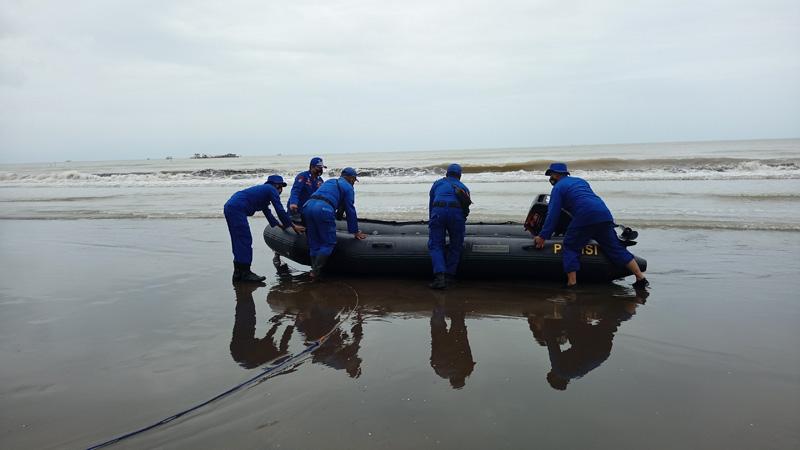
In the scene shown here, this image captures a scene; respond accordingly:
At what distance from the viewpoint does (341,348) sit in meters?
3.93

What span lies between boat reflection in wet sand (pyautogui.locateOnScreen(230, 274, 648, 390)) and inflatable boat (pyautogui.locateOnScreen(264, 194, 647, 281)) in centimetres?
18

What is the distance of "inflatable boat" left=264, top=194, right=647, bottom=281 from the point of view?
579 cm

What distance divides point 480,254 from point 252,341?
2.92m

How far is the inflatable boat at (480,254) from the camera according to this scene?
579 centimetres

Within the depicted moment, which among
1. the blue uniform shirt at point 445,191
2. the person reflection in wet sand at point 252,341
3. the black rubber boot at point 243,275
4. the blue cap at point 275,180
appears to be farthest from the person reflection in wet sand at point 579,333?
the blue cap at point 275,180

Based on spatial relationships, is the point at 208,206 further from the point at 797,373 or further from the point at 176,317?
the point at 797,373

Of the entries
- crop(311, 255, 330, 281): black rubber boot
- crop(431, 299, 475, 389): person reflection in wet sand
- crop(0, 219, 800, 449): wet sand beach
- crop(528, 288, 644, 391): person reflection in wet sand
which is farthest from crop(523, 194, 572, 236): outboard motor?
crop(311, 255, 330, 281): black rubber boot

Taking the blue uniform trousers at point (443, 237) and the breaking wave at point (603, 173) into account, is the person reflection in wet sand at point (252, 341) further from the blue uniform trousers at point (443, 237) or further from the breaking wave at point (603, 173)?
the breaking wave at point (603, 173)

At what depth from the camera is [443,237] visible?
5.82m

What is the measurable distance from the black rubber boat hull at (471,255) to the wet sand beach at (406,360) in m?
0.19

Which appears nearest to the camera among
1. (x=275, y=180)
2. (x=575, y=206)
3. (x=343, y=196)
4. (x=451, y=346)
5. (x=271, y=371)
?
(x=271, y=371)

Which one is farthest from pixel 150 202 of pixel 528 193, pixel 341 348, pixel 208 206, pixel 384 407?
pixel 384 407

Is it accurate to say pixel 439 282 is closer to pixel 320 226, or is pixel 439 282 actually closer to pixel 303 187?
pixel 320 226

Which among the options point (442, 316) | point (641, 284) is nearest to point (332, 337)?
point (442, 316)
